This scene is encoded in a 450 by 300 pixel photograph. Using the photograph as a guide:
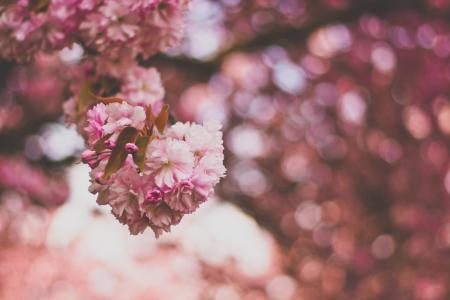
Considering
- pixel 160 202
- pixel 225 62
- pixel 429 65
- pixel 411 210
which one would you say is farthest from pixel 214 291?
pixel 160 202

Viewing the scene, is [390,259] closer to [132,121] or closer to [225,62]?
[225,62]

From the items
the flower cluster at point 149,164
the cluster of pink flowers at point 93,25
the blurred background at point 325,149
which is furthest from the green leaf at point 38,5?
the blurred background at point 325,149

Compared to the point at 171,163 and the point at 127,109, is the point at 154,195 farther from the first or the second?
the point at 127,109

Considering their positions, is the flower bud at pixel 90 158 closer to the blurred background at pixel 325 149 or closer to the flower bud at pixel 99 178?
the flower bud at pixel 99 178

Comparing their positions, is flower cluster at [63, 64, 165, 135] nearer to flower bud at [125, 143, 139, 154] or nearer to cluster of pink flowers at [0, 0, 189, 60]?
cluster of pink flowers at [0, 0, 189, 60]

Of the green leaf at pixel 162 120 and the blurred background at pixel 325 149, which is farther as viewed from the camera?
the blurred background at pixel 325 149

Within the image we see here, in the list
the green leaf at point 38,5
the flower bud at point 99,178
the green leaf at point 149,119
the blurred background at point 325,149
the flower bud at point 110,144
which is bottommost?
the blurred background at point 325,149
